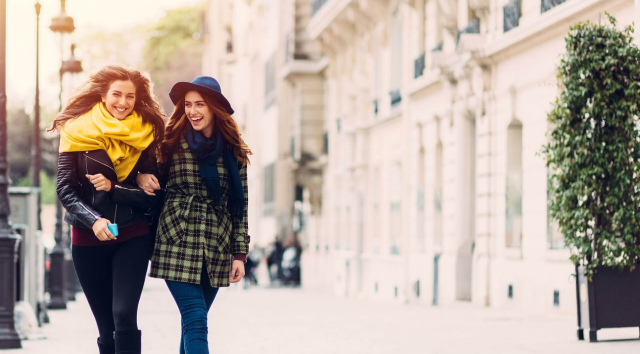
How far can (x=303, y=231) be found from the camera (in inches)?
1811

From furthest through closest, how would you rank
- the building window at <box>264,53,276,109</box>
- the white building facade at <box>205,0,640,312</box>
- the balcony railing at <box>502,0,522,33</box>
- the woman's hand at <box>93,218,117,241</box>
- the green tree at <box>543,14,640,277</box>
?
the building window at <box>264,53,276,109</box>
the balcony railing at <box>502,0,522,33</box>
the white building facade at <box>205,0,640,312</box>
the green tree at <box>543,14,640,277</box>
the woman's hand at <box>93,218,117,241</box>

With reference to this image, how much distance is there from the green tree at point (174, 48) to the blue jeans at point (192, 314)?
6867 cm

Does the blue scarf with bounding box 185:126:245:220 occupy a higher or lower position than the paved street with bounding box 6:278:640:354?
higher

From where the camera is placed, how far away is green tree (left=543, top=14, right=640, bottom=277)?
11.1 m

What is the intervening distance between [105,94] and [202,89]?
531 mm

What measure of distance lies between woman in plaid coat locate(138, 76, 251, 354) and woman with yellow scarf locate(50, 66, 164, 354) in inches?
4.5

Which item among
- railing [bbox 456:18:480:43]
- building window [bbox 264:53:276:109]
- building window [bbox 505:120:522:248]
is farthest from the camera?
building window [bbox 264:53:276:109]

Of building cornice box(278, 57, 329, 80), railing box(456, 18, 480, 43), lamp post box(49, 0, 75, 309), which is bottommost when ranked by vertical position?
lamp post box(49, 0, 75, 309)

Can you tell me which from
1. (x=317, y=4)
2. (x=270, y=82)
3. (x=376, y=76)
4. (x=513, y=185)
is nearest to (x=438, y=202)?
(x=513, y=185)

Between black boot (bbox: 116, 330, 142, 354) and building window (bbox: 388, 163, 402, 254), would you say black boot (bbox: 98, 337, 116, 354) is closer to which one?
black boot (bbox: 116, 330, 142, 354)

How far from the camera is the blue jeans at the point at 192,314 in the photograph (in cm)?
661

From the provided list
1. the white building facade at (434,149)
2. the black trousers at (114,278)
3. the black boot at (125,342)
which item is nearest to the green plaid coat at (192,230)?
the black trousers at (114,278)

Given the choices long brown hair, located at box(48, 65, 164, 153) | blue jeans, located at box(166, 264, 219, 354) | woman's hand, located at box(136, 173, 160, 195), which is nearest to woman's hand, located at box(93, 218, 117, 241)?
woman's hand, located at box(136, 173, 160, 195)

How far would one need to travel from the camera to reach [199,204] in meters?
6.74
